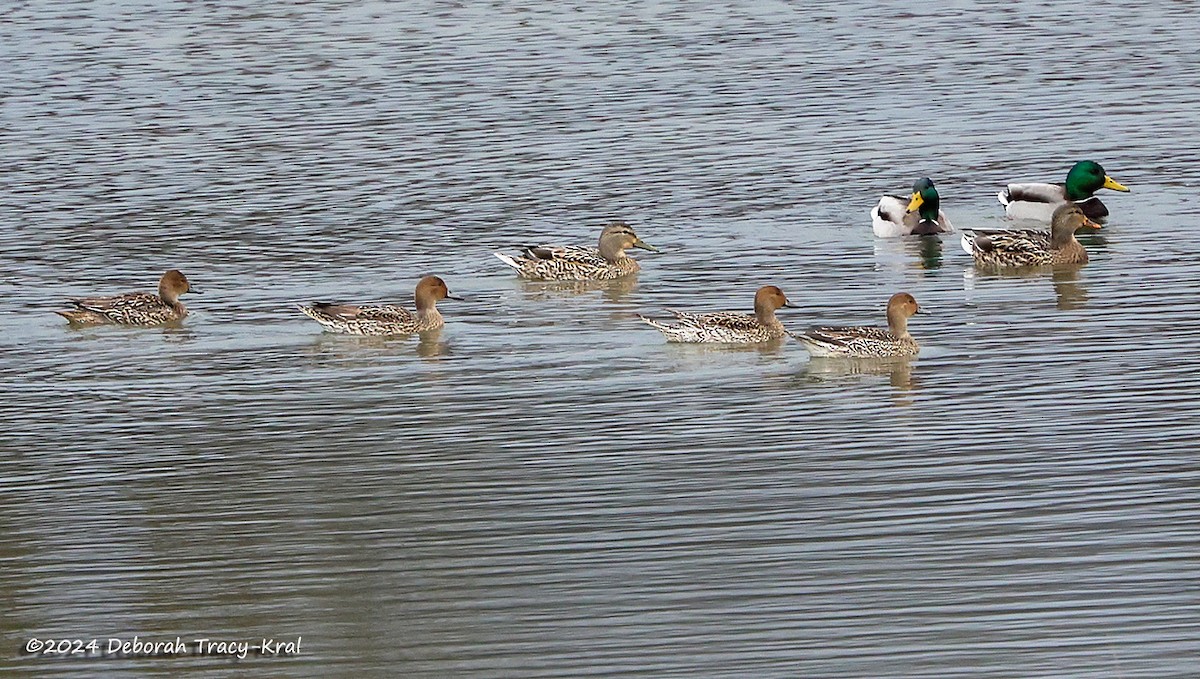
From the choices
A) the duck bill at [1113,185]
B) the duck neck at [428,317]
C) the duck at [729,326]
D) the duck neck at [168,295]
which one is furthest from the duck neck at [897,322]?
the duck bill at [1113,185]

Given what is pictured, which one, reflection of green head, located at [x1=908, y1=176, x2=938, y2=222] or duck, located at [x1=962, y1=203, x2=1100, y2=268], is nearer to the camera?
duck, located at [x1=962, y1=203, x2=1100, y2=268]

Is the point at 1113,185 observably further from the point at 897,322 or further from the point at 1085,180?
the point at 897,322

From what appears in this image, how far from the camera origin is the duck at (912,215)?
64.7 feet

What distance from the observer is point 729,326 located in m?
15.0

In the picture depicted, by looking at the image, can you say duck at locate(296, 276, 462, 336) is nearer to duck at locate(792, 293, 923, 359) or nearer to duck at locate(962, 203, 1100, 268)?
duck at locate(792, 293, 923, 359)

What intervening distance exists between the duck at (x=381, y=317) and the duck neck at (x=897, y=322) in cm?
322

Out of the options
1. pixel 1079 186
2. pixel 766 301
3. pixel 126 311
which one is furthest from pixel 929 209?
pixel 126 311

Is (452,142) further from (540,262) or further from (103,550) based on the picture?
(103,550)

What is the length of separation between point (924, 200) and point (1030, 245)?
73.8 inches

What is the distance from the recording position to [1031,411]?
1237 centimetres

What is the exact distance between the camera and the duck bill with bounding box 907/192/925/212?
19938 millimetres

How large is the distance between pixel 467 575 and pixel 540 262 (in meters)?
8.43

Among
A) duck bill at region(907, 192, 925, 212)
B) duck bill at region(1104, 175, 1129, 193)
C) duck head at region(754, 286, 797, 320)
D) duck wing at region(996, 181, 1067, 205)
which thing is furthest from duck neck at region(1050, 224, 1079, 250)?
duck head at region(754, 286, 797, 320)

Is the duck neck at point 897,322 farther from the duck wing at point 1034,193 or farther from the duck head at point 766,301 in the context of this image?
the duck wing at point 1034,193
